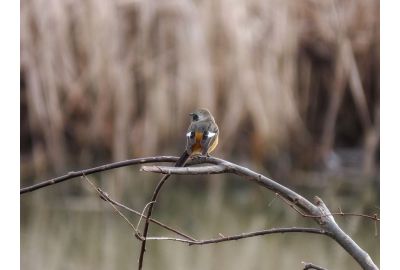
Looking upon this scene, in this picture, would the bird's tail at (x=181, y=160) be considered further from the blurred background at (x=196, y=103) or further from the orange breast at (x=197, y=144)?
the blurred background at (x=196, y=103)

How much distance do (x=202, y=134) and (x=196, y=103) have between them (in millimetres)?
3496

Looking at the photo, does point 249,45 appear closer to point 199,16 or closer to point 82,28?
point 199,16

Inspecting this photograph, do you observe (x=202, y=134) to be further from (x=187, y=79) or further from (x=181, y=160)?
(x=187, y=79)

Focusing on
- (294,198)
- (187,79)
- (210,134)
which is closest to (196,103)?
(187,79)

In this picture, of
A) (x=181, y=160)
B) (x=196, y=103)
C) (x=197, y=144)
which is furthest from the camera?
(x=196, y=103)

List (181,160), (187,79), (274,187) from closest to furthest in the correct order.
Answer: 1. (274,187)
2. (181,160)
3. (187,79)

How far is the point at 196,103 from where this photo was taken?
5.69 metres

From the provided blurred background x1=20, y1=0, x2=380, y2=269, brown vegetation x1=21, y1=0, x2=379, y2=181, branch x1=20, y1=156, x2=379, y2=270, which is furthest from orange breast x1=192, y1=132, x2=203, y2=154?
brown vegetation x1=21, y1=0, x2=379, y2=181

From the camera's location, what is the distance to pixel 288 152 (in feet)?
21.1

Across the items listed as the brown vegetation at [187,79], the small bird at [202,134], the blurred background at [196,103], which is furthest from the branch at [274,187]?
the brown vegetation at [187,79]

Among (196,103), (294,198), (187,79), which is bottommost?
(294,198)

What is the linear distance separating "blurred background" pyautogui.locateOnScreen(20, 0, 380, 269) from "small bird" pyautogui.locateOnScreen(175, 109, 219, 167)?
118 inches

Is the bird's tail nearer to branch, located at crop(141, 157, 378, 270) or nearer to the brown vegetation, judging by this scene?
branch, located at crop(141, 157, 378, 270)
